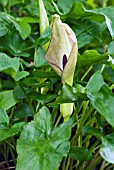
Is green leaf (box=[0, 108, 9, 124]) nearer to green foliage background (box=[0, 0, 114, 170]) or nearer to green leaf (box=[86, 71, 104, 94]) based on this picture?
green foliage background (box=[0, 0, 114, 170])

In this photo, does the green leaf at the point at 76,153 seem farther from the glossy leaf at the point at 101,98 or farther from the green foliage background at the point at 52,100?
the glossy leaf at the point at 101,98

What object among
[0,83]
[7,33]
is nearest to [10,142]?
[0,83]

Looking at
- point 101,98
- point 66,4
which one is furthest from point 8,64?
point 66,4

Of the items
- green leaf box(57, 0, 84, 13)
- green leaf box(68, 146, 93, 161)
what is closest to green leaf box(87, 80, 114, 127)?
green leaf box(68, 146, 93, 161)

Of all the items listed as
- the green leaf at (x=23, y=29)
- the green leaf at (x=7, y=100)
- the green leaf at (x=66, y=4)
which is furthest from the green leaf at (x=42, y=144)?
the green leaf at (x=66, y=4)

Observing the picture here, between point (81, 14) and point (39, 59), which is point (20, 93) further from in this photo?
point (81, 14)

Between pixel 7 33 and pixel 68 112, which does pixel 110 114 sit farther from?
pixel 7 33
